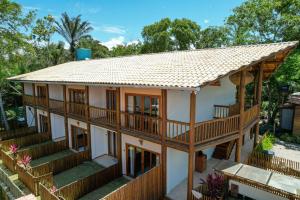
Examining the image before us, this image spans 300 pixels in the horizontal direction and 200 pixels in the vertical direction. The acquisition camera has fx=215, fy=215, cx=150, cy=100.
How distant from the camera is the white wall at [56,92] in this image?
779 inches

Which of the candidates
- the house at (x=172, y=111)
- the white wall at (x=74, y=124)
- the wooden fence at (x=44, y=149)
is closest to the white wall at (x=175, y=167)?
the house at (x=172, y=111)

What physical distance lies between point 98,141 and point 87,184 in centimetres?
430

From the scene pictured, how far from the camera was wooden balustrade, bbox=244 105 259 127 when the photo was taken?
12.7 meters

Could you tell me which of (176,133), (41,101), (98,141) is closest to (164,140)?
(176,133)

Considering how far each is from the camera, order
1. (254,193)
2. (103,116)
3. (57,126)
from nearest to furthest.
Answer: (254,193), (103,116), (57,126)

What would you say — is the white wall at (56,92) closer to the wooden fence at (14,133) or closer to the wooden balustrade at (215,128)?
the wooden fence at (14,133)

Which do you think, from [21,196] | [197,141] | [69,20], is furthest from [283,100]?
[69,20]

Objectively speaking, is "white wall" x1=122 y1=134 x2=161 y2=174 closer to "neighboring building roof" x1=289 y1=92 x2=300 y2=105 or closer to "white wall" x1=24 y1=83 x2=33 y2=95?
"neighboring building roof" x1=289 y1=92 x2=300 y2=105

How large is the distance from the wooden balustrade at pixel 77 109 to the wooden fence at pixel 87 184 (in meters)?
5.19

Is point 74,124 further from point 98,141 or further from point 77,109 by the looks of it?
point 98,141

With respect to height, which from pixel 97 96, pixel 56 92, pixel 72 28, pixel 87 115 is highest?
pixel 72 28

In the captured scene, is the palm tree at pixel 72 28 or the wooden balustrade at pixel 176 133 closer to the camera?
the wooden balustrade at pixel 176 133

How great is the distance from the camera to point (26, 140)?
762 inches

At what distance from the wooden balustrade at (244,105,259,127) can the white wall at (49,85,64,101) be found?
15.4m
